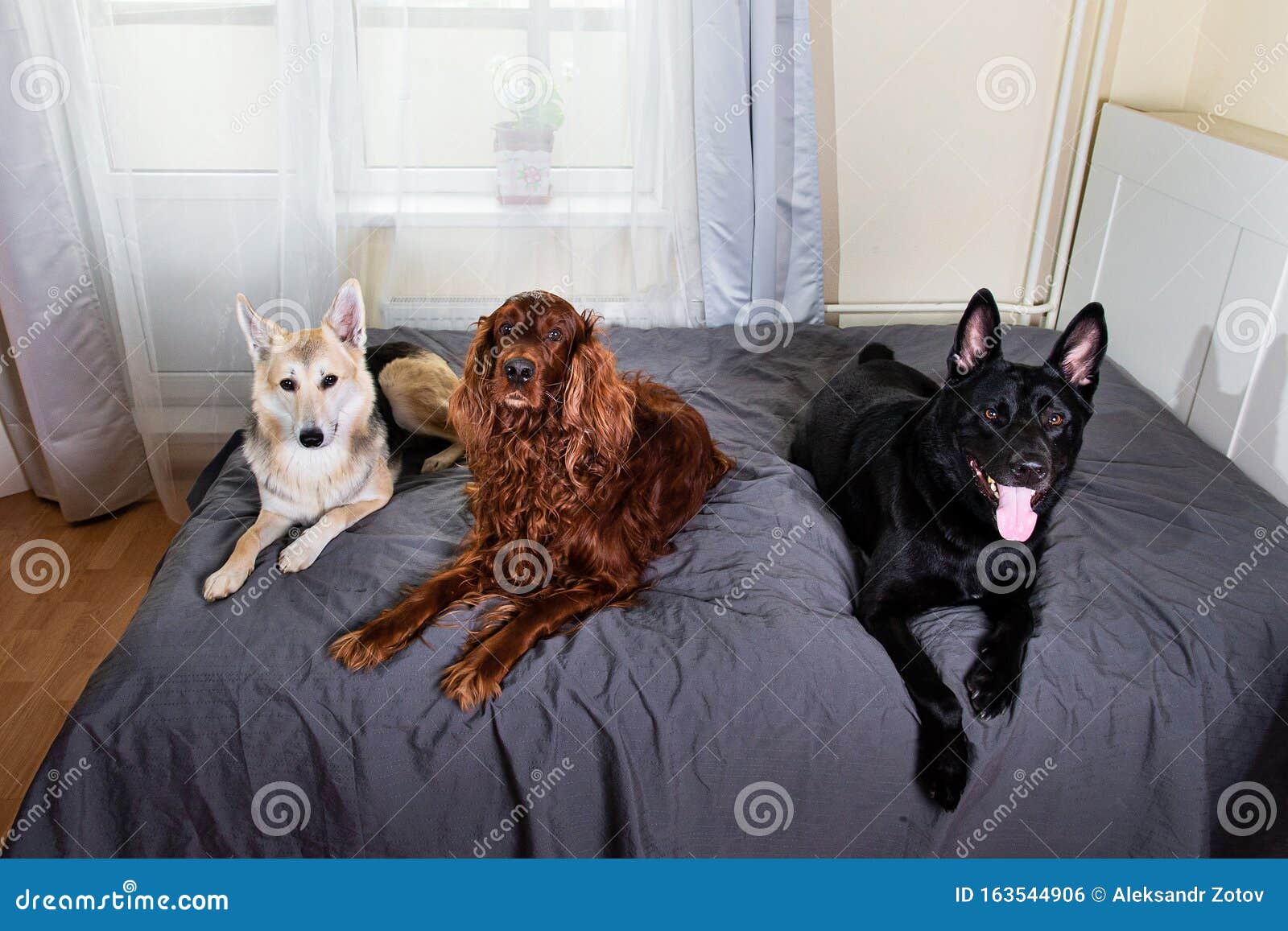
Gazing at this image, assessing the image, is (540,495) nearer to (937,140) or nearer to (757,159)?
(757,159)

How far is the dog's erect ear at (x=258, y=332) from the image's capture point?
2.01m

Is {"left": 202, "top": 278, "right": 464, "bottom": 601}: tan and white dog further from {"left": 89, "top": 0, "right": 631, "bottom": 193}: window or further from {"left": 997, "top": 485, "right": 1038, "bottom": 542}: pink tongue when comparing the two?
{"left": 997, "top": 485, "right": 1038, "bottom": 542}: pink tongue

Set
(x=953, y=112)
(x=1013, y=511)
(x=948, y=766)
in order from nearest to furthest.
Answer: (x=948, y=766) < (x=1013, y=511) < (x=953, y=112)

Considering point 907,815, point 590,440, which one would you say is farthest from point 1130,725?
point 590,440

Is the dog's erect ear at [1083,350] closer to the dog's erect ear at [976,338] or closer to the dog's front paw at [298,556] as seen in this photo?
the dog's erect ear at [976,338]

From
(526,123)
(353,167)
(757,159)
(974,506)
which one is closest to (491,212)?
(526,123)

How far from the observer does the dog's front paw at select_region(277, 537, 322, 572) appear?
1956 millimetres

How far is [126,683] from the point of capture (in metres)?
1.72

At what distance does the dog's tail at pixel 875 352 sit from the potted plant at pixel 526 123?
115 cm

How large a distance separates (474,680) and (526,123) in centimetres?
→ 197

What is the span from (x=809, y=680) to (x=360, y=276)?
2.11 m

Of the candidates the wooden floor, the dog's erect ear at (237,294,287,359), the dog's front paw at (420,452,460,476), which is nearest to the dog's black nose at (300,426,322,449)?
the dog's erect ear at (237,294,287,359)

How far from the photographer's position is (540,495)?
6.27ft

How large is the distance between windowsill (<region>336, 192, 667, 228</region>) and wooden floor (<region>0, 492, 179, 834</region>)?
1.22 m
